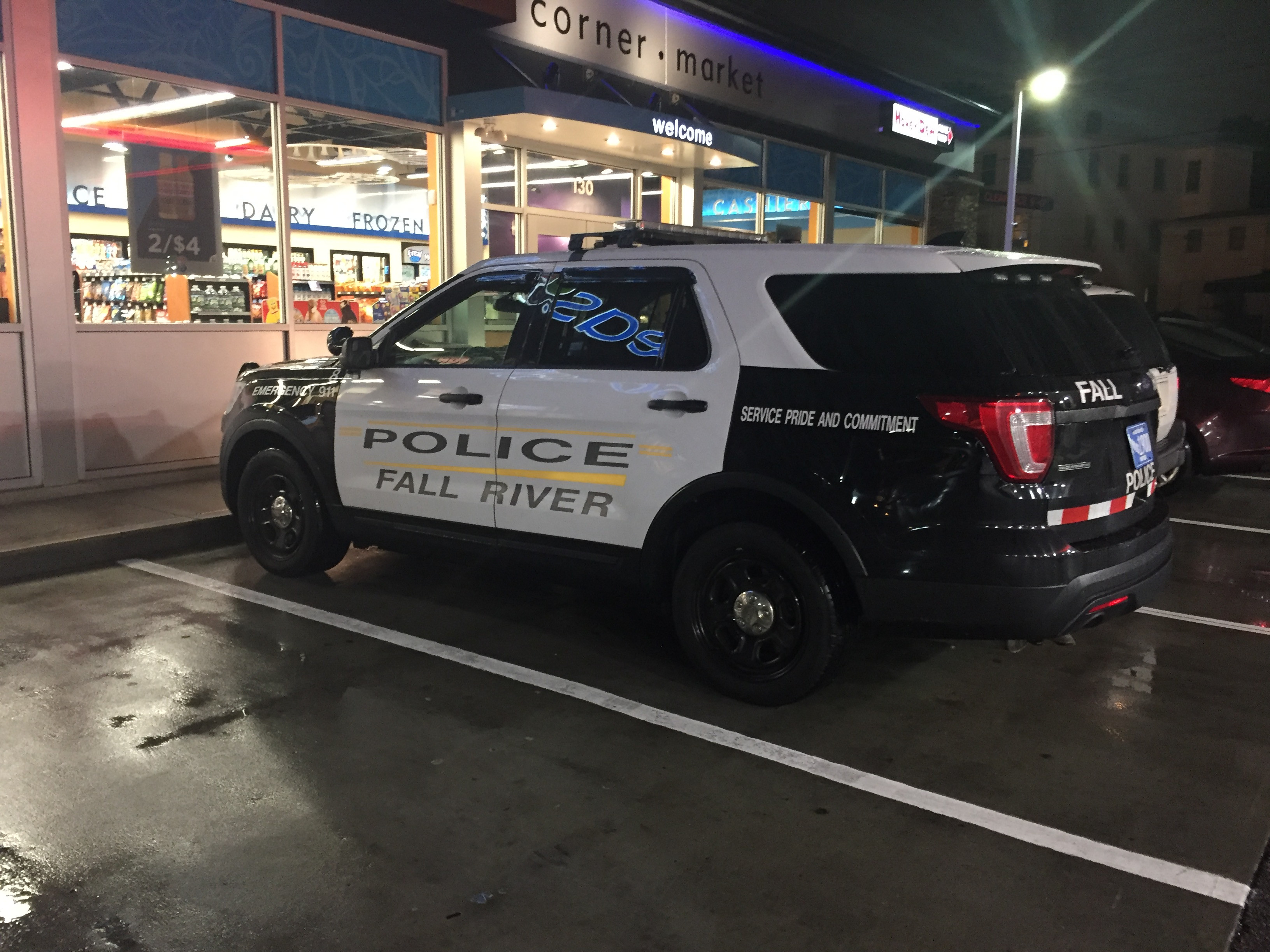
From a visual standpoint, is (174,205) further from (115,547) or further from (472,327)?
(472,327)

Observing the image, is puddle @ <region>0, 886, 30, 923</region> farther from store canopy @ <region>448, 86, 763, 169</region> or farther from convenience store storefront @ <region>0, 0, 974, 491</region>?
store canopy @ <region>448, 86, 763, 169</region>

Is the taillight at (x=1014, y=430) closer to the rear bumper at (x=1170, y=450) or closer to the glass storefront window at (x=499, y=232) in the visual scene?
the rear bumper at (x=1170, y=450)

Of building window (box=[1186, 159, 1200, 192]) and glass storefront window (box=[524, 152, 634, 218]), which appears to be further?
building window (box=[1186, 159, 1200, 192])

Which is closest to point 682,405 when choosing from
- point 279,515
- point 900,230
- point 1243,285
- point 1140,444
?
point 1140,444

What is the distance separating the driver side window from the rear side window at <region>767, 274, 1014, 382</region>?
147cm

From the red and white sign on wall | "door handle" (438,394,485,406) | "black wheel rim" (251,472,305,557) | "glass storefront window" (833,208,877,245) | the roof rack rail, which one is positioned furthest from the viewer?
"glass storefront window" (833,208,877,245)

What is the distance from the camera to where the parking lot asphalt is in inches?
120

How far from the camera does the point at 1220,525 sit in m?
8.73

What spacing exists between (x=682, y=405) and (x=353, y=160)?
822cm

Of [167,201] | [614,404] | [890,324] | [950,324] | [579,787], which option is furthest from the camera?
[167,201]

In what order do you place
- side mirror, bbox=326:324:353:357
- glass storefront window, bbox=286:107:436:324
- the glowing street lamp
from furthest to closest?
the glowing street lamp → glass storefront window, bbox=286:107:436:324 → side mirror, bbox=326:324:353:357

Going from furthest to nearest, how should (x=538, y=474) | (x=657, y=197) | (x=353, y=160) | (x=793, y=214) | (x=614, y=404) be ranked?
(x=793, y=214)
(x=657, y=197)
(x=353, y=160)
(x=538, y=474)
(x=614, y=404)

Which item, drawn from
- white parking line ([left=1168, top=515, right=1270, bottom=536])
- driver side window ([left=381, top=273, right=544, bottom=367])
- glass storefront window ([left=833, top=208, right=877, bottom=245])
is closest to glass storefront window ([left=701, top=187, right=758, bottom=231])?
glass storefront window ([left=833, top=208, right=877, bottom=245])

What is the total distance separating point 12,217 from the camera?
8.33m
